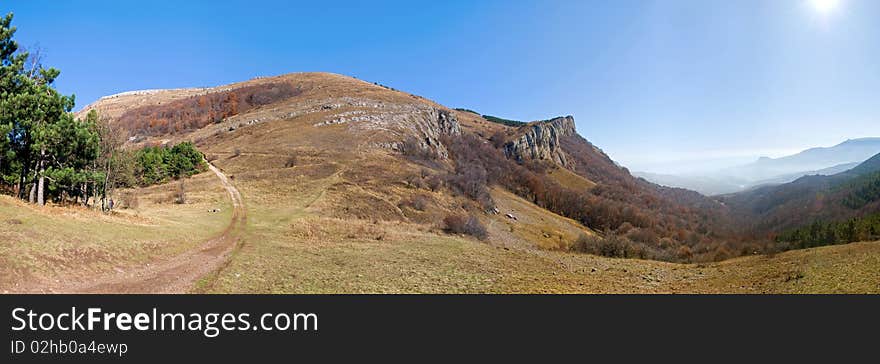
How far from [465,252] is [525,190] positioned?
9171 cm

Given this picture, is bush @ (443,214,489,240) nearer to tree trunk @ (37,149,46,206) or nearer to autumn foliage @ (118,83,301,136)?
tree trunk @ (37,149,46,206)

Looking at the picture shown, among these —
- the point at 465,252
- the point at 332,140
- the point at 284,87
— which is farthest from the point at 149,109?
the point at 465,252

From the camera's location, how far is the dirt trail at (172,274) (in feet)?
44.7

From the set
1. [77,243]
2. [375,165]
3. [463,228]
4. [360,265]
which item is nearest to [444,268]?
[360,265]

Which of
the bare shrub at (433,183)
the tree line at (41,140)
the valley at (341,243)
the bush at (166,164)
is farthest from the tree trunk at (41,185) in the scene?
the bare shrub at (433,183)

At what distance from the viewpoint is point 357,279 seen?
17.1 m

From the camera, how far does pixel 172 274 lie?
16203 millimetres

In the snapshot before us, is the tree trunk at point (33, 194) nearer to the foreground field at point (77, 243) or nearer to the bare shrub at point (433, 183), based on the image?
the foreground field at point (77, 243)

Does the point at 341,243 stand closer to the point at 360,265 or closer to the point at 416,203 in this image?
the point at 360,265

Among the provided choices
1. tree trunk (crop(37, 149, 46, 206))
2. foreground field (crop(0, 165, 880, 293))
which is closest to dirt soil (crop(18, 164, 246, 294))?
foreground field (crop(0, 165, 880, 293))

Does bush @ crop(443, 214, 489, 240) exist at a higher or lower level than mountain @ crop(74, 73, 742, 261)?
lower

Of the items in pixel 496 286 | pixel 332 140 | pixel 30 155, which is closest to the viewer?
pixel 496 286

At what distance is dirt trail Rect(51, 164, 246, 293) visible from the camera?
1363cm

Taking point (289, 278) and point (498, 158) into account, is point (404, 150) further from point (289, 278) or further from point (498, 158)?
point (498, 158)
